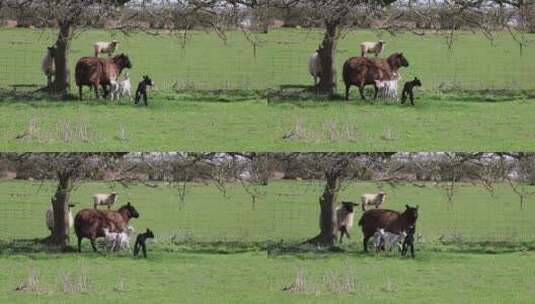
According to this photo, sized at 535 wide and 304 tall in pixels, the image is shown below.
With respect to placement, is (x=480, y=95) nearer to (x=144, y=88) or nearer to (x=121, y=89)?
(x=144, y=88)

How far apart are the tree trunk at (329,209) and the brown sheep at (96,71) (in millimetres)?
2485

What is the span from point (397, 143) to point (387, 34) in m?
1.19

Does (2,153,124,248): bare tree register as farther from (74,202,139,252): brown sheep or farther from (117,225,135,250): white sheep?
(117,225,135,250): white sheep

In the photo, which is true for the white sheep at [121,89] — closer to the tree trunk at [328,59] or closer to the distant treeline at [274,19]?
the distant treeline at [274,19]

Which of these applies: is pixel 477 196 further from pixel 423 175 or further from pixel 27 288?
pixel 27 288

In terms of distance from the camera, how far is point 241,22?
14516mm

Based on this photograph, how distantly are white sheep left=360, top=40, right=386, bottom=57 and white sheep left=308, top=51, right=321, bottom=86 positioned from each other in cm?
46

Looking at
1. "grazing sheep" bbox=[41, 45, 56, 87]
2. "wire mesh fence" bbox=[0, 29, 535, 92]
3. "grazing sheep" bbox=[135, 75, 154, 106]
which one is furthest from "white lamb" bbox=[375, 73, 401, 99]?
"grazing sheep" bbox=[41, 45, 56, 87]

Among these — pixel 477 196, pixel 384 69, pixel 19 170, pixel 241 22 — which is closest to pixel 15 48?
pixel 19 170

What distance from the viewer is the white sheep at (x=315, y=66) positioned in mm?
14586

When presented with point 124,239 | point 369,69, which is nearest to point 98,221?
point 124,239

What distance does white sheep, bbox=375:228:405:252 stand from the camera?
1477cm

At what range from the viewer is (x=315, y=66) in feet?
48.0

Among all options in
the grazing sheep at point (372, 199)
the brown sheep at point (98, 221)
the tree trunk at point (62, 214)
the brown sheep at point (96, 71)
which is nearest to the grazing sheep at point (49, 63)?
the brown sheep at point (96, 71)
